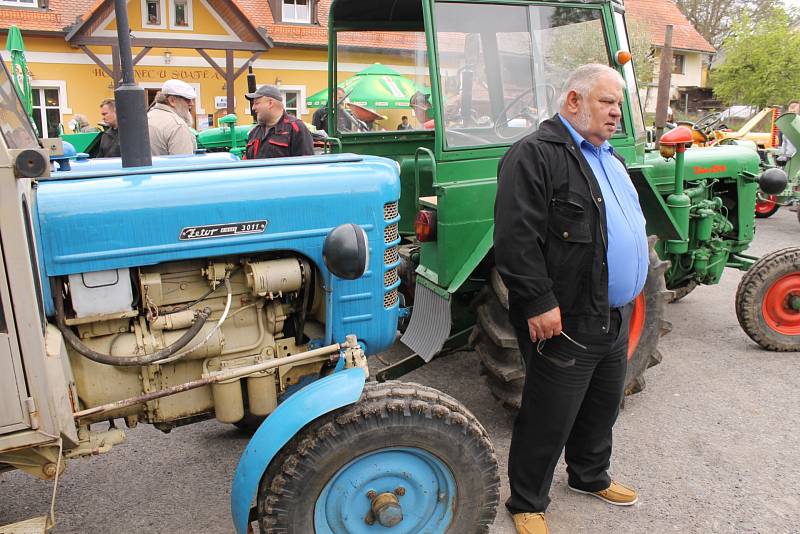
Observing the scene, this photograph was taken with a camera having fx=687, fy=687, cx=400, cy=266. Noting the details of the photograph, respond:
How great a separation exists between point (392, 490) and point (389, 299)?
0.75m

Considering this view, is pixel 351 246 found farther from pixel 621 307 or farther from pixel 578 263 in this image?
pixel 621 307

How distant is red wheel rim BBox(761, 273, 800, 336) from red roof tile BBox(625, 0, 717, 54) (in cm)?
2348

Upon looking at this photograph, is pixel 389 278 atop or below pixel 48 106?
below

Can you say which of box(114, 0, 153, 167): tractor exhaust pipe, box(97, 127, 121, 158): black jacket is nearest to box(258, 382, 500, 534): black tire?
box(114, 0, 153, 167): tractor exhaust pipe

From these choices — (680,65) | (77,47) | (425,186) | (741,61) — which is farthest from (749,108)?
(425,186)

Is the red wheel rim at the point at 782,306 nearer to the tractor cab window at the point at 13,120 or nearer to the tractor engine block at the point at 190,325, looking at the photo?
the tractor engine block at the point at 190,325

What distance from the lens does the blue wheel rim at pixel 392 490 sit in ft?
7.77

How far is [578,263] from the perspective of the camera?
2.48 meters

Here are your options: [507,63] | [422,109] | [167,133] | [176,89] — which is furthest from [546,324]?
[176,89]

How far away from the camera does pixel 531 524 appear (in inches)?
108

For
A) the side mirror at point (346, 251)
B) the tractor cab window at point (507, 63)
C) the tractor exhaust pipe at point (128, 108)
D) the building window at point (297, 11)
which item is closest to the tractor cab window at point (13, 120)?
the tractor exhaust pipe at point (128, 108)

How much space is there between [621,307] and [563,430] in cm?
53

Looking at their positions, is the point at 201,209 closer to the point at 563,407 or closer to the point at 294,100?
the point at 563,407

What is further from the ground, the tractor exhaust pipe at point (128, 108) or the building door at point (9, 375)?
the tractor exhaust pipe at point (128, 108)
